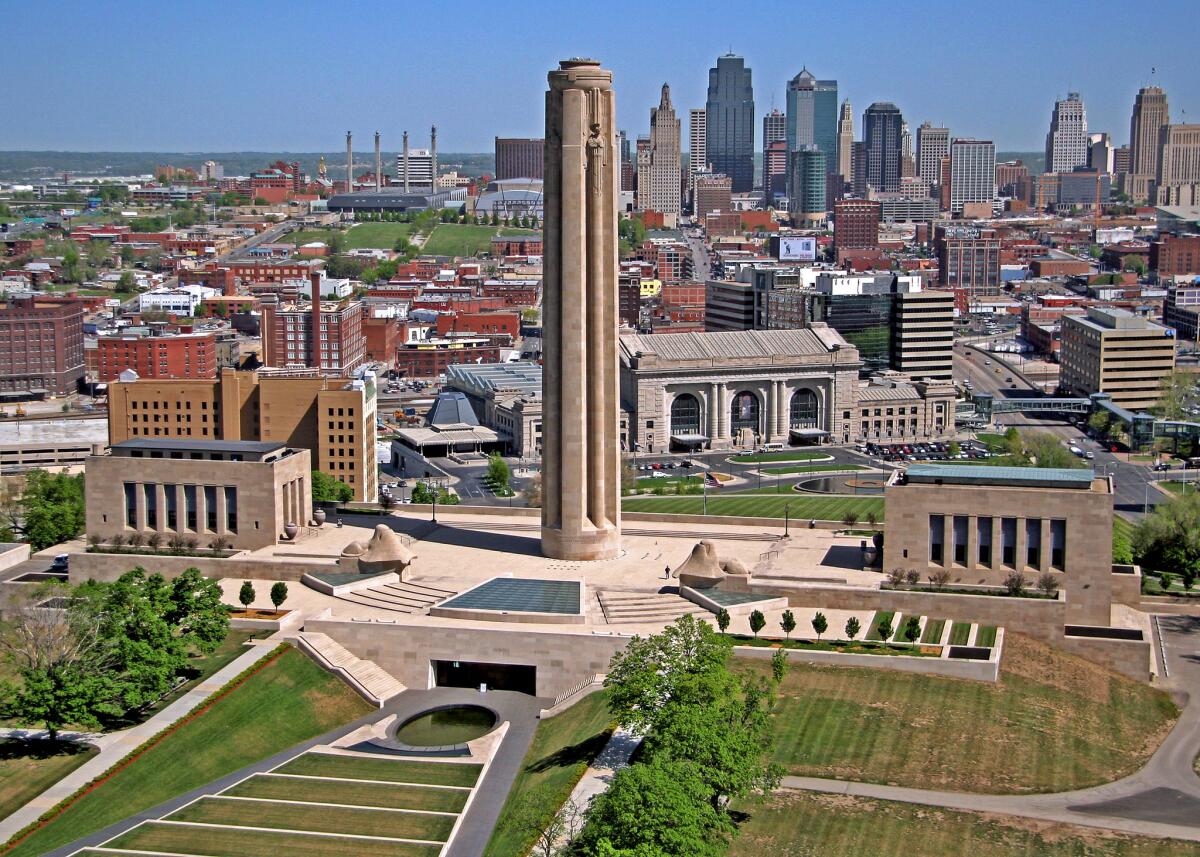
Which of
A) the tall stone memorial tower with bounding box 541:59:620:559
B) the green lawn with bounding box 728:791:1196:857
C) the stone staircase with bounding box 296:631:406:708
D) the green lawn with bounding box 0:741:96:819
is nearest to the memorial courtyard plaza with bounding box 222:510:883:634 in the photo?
the stone staircase with bounding box 296:631:406:708

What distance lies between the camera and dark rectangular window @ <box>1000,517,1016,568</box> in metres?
71.0

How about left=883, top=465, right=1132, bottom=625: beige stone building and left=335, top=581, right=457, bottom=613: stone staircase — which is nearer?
left=883, top=465, right=1132, bottom=625: beige stone building

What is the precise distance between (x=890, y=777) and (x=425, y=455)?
9667cm

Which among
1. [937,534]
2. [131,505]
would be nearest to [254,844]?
[131,505]

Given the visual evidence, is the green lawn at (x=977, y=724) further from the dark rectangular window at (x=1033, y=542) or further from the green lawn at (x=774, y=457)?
the green lawn at (x=774, y=457)

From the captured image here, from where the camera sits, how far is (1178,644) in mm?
72250

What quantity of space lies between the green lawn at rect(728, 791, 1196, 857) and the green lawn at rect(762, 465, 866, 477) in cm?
8538

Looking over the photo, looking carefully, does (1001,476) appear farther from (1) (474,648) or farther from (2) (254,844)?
(2) (254,844)

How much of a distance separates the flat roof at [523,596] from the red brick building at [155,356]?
4590 inches

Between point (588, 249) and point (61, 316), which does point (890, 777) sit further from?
point (61, 316)

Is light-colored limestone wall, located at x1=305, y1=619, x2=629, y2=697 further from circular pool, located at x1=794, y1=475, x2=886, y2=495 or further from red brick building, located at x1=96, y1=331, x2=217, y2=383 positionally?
red brick building, located at x1=96, y1=331, x2=217, y2=383

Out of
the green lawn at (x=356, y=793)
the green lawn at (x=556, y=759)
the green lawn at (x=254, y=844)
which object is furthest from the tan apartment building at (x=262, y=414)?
the green lawn at (x=254, y=844)

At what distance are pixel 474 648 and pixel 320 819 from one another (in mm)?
15687

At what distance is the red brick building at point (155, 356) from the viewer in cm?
18150
